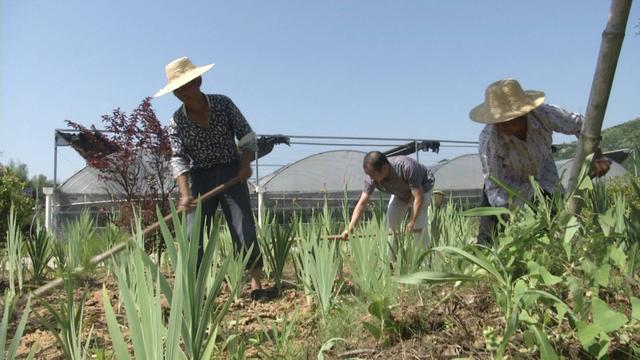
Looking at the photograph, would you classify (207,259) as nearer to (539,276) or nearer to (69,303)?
(69,303)

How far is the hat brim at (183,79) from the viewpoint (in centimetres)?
247

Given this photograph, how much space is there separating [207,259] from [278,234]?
1.45 metres

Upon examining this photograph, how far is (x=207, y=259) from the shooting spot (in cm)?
100

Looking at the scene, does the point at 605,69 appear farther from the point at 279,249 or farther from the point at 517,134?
the point at 279,249

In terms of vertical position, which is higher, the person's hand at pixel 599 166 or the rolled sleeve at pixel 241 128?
the rolled sleeve at pixel 241 128

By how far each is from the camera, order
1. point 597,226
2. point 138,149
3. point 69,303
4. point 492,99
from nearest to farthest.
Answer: point 69,303 → point 597,226 → point 492,99 → point 138,149

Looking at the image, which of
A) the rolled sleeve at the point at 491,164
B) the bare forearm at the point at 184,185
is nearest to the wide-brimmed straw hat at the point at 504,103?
the rolled sleeve at the point at 491,164

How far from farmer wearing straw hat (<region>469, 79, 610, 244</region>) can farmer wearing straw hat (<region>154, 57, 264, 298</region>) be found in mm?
1166

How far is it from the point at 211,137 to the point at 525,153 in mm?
1578

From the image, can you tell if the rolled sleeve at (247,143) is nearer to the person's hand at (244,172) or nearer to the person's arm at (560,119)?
the person's hand at (244,172)

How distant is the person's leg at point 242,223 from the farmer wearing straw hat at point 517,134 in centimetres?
113

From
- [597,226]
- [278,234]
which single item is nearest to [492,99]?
[597,226]

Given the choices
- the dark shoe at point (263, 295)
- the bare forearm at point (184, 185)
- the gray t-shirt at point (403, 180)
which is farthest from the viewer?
the gray t-shirt at point (403, 180)

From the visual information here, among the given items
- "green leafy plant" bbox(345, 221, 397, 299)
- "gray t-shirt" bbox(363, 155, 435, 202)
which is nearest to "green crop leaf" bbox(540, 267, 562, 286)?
"green leafy plant" bbox(345, 221, 397, 299)
